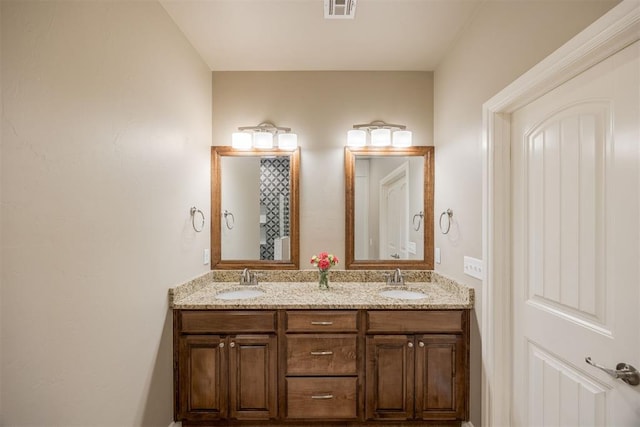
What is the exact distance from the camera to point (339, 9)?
1.70 metres

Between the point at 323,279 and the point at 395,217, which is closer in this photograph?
the point at 323,279

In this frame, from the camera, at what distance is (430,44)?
218cm

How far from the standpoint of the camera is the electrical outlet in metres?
1.78

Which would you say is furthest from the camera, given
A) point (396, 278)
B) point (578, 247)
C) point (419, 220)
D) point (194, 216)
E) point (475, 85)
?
point (419, 220)

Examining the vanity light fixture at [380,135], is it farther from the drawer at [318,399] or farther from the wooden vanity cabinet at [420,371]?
the drawer at [318,399]

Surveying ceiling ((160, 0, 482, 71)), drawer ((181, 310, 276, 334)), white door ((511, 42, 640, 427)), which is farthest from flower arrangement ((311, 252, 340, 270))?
ceiling ((160, 0, 482, 71))

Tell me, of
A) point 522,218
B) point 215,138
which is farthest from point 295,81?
point 522,218

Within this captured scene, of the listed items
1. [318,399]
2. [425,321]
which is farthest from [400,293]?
[318,399]

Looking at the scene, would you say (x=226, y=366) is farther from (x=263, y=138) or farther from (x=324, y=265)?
(x=263, y=138)

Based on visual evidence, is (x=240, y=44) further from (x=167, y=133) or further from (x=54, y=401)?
(x=54, y=401)

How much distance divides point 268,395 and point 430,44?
259cm

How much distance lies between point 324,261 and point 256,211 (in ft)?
2.38

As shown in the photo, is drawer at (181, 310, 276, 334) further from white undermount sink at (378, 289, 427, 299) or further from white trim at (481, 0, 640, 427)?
white trim at (481, 0, 640, 427)

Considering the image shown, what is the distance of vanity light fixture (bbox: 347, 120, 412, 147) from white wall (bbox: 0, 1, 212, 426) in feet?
4.29
